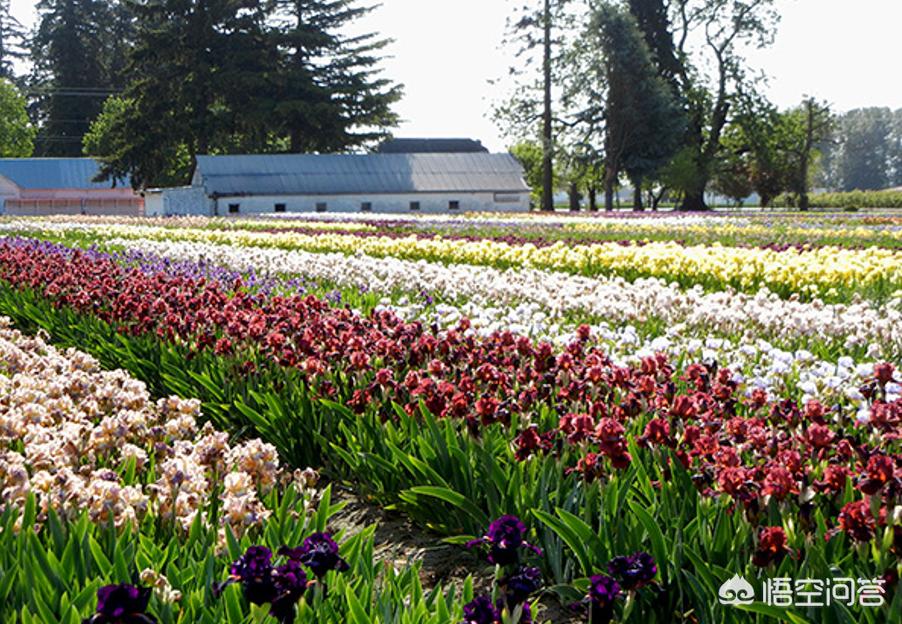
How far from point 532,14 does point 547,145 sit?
25.2ft

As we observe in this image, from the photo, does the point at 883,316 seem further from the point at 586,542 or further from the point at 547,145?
the point at 547,145

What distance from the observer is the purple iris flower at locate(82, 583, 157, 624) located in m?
2.16

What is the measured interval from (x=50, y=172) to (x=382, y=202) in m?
29.5

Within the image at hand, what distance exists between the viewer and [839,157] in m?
155

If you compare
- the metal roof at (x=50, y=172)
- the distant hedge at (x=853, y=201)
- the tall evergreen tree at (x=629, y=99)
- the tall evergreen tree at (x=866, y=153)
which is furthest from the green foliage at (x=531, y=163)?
the tall evergreen tree at (x=866, y=153)

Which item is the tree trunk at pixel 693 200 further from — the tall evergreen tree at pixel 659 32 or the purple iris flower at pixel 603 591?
the purple iris flower at pixel 603 591

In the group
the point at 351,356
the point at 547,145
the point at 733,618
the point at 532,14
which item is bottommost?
the point at 733,618

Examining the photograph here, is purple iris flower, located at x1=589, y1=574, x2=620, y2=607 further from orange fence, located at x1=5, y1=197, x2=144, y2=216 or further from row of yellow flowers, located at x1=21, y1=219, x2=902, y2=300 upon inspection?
orange fence, located at x1=5, y1=197, x2=144, y2=216

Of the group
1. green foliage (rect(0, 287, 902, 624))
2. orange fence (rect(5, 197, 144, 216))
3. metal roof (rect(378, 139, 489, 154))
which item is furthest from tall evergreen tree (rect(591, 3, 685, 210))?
green foliage (rect(0, 287, 902, 624))

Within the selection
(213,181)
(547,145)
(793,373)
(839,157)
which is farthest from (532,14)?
(839,157)

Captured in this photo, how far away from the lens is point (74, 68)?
78.2 m

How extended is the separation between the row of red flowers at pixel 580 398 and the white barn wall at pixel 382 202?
132 feet

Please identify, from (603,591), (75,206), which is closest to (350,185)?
(75,206)

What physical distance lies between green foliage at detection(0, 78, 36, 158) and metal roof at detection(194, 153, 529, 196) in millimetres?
27649
